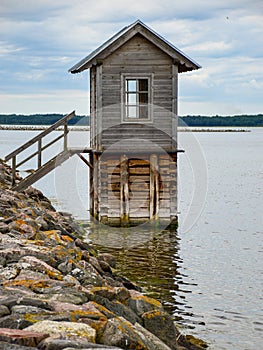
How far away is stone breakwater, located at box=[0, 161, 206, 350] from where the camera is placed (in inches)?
230

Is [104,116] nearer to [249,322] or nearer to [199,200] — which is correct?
[249,322]

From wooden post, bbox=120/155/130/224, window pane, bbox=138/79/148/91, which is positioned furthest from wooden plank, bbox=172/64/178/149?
wooden post, bbox=120/155/130/224

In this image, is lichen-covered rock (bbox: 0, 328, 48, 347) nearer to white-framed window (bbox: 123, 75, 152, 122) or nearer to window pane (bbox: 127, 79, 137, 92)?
white-framed window (bbox: 123, 75, 152, 122)

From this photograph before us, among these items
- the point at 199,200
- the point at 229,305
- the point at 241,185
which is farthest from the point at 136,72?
the point at 241,185

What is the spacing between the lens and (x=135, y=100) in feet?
65.8

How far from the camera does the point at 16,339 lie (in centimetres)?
555

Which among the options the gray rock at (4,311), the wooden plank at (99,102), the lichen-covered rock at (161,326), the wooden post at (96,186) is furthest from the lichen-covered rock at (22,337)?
the wooden post at (96,186)

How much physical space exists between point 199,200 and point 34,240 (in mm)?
21564

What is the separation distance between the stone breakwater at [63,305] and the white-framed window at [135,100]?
332 inches

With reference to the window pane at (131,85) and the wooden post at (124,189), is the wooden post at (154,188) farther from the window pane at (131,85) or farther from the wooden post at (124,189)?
the window pane at (131,85)

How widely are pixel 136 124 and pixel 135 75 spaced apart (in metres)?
1.39

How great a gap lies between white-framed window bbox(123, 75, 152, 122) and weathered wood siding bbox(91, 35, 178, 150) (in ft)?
0.42

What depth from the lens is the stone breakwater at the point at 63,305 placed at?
585 centimetres

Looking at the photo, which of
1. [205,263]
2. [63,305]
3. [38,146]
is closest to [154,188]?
[38,146]
